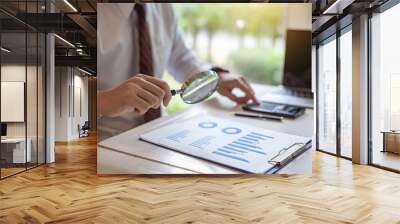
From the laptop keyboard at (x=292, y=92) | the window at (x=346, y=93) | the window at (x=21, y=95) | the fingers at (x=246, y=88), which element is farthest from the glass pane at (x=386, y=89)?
the window at (x=21, y=95)

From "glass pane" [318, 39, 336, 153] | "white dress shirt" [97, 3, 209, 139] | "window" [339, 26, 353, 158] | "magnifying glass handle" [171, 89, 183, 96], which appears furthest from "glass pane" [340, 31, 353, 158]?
"magnifying glass handle" [171, 89, 183, 96]

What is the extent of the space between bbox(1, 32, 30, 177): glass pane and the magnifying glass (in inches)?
101

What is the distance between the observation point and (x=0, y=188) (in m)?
5.34

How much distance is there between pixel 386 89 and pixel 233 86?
2.94m

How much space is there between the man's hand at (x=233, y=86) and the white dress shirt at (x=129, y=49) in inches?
13.1

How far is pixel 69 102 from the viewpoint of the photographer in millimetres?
12516

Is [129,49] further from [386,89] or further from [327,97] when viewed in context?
[327,97]

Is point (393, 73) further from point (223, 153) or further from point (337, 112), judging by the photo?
point (223, 153)

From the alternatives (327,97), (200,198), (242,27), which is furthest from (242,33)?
(327,97)

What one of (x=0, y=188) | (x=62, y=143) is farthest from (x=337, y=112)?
(x=62, y=143)

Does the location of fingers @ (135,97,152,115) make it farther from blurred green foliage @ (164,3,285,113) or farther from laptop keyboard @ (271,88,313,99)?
laptop keyboard @ (271,88,313,99)

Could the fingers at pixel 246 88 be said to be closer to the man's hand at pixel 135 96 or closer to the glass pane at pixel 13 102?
the man's hand at pixel 135 96

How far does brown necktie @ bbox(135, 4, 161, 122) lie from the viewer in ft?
19.5

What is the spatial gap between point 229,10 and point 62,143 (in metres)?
8.27
